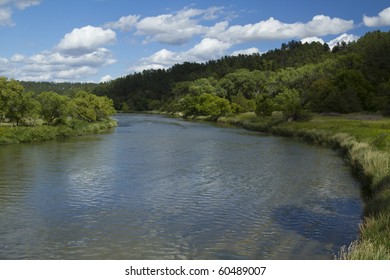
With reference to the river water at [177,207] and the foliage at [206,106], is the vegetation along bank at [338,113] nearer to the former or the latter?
the foliage at [206,106]

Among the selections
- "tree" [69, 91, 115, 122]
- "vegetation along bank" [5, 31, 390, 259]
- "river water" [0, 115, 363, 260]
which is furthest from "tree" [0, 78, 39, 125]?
"river water" [0, 115, 363, 260]

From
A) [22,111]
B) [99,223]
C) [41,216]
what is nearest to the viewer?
[99,223]

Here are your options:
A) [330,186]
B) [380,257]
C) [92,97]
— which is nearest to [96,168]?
[330,186]

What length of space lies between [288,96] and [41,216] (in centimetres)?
8467

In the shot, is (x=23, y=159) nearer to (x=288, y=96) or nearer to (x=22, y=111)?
(x=22, y=111)

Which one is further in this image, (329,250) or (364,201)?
(364,201)

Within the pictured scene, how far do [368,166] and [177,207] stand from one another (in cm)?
1301

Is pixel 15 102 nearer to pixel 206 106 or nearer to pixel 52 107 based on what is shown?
pixel 52 107

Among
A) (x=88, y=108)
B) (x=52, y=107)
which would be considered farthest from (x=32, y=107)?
(x=88, y=108)

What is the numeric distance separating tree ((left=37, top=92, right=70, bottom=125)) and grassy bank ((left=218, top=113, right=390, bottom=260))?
120 feet

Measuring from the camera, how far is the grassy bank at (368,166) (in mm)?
12297

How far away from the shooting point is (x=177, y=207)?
22797 millimetres

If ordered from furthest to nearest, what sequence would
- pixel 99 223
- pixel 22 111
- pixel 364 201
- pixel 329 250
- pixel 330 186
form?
1. pixel 22 111
2. pixel 330 186
3. pixel 364 201
4. pixel 99 223
5. pixel 329 250

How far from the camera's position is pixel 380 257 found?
1045 cm
